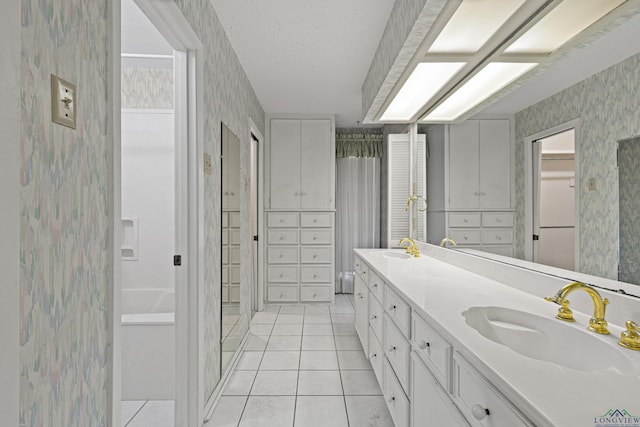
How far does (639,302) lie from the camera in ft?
3.23

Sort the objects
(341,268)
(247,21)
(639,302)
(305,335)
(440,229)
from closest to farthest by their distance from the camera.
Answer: (639,302) → (247,21) → (440,229) → (305,335) → (341,268)

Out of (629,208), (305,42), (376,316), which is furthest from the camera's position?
(305,42)

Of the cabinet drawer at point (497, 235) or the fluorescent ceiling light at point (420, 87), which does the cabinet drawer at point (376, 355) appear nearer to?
the cabinet drawer at point (497, 235)

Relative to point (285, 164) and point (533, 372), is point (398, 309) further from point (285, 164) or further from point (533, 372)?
point (285, 164)

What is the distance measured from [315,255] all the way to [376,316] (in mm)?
2251

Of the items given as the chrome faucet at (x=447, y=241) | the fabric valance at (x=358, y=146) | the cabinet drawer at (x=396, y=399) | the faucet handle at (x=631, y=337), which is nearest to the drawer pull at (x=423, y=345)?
the cabinet drawer at (x=396, y=399)

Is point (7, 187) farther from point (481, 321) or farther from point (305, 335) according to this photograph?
point (305, 335)

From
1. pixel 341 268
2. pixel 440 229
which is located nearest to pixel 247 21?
pixel 440 229

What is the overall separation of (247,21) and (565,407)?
2538mm

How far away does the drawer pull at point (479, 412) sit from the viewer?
0.84 metres

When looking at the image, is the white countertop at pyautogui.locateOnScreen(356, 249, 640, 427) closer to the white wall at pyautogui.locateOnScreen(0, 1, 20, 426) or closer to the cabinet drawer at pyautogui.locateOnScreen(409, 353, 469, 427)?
the cabinet drawer at pyautogui.locateOnScreen(409, 353, 469, 427)

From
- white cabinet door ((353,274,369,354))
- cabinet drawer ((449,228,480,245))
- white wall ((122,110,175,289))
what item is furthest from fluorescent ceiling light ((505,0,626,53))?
white wall ((122,110,175,289))

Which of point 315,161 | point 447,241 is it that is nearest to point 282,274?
point 315,161

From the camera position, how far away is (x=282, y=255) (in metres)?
4.47
